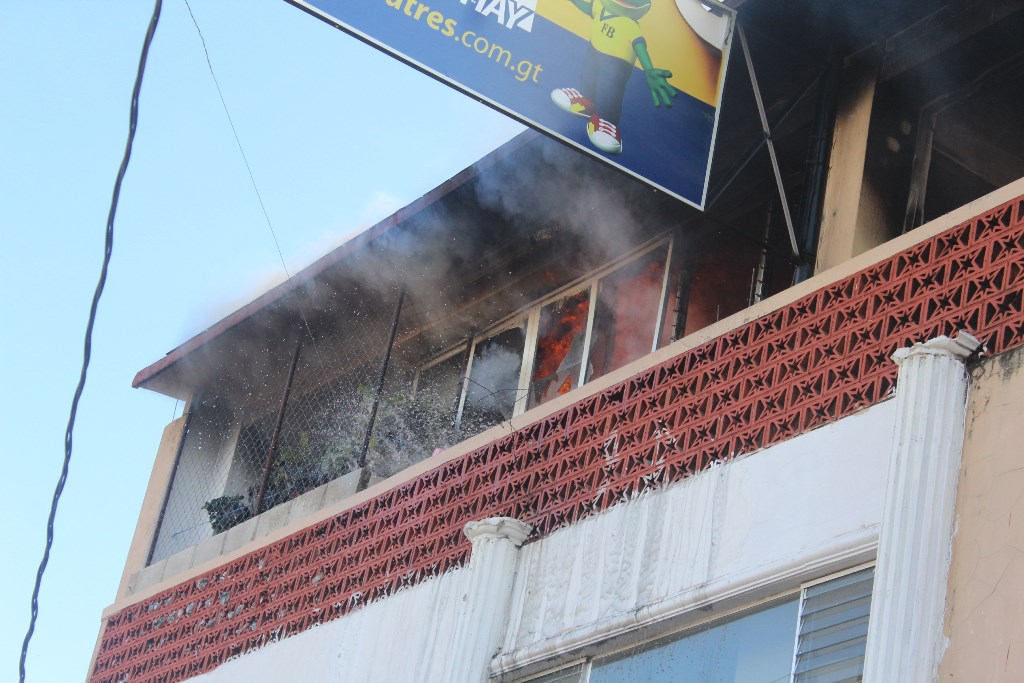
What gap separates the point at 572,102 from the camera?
959cm

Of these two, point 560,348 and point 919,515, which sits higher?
point 560,348

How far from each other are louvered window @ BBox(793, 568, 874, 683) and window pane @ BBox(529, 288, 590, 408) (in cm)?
465

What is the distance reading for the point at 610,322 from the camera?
40.8ft

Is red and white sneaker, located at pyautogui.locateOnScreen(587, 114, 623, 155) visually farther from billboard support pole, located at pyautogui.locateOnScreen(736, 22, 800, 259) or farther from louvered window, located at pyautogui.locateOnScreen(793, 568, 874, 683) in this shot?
louvered window, located at pyautogui.locateOnScreen(793, 568, 874, 683)

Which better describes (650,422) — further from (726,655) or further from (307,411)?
(307,411)

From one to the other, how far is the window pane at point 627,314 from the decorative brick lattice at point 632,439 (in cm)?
174

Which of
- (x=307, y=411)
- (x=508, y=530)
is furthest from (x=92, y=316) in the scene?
(x=307, y=411)

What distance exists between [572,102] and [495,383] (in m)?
4.10

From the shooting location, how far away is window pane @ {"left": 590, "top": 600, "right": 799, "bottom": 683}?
26.1 ft

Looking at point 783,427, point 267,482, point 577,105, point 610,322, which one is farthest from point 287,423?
point 783,427

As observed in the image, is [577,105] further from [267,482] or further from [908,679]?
[267,482]

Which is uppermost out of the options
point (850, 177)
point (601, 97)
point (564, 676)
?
point (850, 177)

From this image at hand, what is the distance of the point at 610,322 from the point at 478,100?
3.54 meters

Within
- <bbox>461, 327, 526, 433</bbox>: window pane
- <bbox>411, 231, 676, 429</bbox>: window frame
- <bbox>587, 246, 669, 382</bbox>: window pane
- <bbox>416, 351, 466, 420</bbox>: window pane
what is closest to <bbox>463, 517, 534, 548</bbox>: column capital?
<bbox>411, 231, 676, 429</bbox>: window frame
